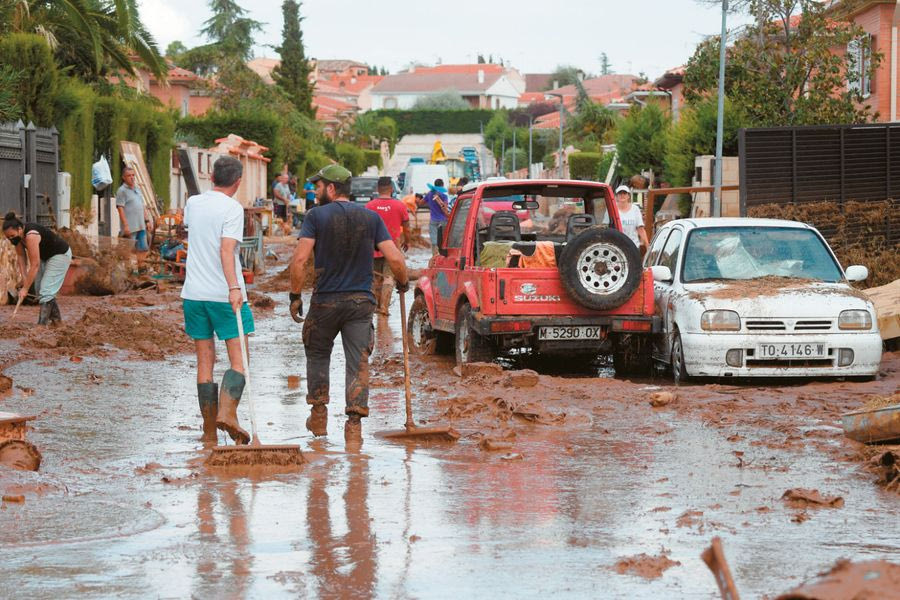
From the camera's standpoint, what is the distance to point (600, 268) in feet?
41.4

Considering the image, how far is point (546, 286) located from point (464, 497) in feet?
18.3

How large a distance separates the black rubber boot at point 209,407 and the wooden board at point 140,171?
2227 centimetres

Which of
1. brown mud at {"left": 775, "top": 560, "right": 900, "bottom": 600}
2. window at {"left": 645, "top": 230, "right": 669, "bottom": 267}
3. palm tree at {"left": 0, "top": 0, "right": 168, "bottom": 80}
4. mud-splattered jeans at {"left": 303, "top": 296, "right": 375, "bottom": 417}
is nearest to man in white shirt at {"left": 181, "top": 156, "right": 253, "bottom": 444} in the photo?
mud-splattered jeans at {"left": 303, "top": 296, "right": 375, "bottom": 417}

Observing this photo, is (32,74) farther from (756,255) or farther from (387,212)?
(756,255)

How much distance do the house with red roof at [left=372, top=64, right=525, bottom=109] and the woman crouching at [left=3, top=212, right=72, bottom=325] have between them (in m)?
163

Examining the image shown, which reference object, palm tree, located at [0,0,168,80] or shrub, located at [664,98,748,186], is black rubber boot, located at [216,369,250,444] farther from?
shrub, located at [664,98,748,186]

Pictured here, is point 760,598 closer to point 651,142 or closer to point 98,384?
point 98,384

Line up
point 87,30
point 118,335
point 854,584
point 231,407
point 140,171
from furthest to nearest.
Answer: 1. point 140,171
2. point 87,30
3. point 118,335
4. point 231,407
5. point 854,584

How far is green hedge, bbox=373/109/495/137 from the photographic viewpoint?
5664 inches

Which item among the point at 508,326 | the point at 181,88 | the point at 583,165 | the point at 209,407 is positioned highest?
the point at 181,88

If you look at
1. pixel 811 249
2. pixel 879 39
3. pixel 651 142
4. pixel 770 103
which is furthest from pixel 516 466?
pixel 651 142

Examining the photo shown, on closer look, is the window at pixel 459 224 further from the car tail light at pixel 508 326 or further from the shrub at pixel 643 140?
the shrub at pixel 643 140

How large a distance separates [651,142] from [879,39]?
401 inches

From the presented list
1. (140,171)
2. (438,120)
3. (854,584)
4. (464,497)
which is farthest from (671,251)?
(438,120)
